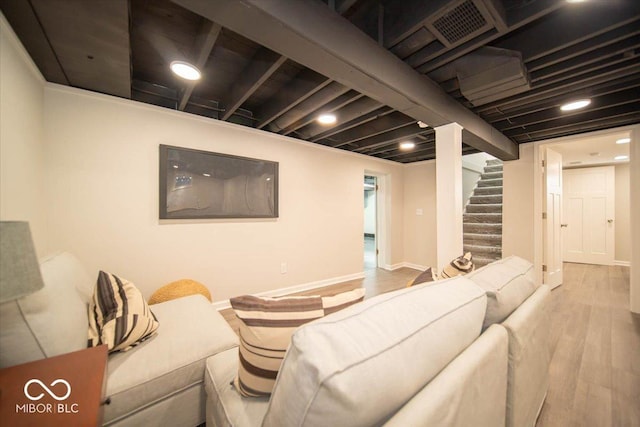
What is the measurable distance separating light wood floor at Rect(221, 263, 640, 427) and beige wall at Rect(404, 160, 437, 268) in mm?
1363

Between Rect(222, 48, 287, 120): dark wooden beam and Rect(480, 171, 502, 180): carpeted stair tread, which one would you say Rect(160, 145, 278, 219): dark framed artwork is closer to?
Rect(222, 48, 287, 120): dark wooden beam

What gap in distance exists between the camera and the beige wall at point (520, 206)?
3516 millimetres

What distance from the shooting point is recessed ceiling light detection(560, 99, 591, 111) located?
7.44 ft

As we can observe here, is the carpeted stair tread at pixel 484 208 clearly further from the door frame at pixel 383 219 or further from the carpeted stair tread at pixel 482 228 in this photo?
the door frame at pixel 383 219

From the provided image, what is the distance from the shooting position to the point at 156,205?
2402mm

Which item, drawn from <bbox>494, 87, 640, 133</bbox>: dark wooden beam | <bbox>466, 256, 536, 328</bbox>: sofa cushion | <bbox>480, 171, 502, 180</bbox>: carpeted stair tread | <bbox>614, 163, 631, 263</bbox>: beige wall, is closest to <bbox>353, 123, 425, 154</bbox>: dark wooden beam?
<bbox>494, 87, 640, 133</bbox>: dark wooden beam

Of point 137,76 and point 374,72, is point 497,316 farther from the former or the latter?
point 137,76

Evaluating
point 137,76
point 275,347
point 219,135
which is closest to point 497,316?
point 275,347

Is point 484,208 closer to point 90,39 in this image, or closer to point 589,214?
point 589,214

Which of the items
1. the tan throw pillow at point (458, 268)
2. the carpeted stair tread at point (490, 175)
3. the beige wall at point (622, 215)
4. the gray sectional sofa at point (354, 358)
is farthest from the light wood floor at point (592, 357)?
the carpeted stair tread at point (490, 175)

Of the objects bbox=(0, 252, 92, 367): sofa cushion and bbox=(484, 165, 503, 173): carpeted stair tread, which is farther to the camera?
bbox=(484, 165, 503, 173): carpeted stair tread

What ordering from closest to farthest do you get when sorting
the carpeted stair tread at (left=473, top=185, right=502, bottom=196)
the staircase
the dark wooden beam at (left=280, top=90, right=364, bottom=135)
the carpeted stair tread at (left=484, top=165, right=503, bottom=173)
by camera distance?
the dark wooden beam at (left=280, top=90, right=364, bottom=135) < the staircase < the carpeted stair tread at (left=473, top=185, right=502, bottom=196) < the carpeted stair tread at (left=484, top=165, right=503, bottom=173)

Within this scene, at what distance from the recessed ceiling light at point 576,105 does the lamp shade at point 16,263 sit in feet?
12.6

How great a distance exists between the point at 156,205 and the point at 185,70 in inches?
51.6
